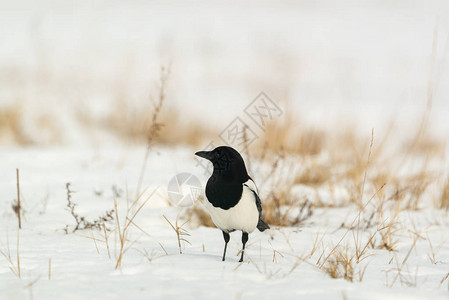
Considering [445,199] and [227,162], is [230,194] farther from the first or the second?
[445,199]

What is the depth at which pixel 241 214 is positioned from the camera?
2162mm

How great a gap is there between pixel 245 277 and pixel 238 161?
580mm

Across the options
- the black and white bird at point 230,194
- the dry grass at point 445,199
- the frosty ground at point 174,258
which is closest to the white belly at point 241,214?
the black and white bird at point 230,194

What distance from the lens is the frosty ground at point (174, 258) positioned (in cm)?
166

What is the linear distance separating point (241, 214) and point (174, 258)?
0.36m

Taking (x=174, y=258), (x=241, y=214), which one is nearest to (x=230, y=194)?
(x=241, y=214)

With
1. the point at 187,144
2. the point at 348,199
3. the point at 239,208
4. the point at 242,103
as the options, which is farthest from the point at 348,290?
the point at 242,103

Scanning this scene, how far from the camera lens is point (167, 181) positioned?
13.7 feet

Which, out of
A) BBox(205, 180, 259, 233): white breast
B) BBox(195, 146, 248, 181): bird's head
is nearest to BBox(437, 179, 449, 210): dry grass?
BBox(205, 180, 259, 233): white breast

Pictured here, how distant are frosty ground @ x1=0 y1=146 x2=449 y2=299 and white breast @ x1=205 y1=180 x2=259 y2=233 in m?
0.16

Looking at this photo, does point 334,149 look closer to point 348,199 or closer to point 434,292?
point 348,199

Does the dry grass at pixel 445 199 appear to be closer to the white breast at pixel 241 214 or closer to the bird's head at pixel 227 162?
the white breast at pixel 241 214

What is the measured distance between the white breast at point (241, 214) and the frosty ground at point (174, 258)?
163 mm

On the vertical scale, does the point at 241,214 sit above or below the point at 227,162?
below
